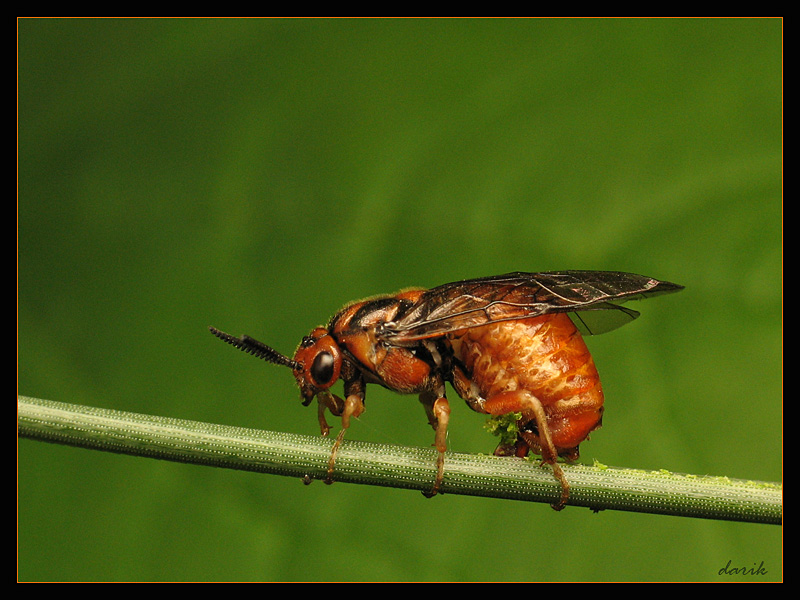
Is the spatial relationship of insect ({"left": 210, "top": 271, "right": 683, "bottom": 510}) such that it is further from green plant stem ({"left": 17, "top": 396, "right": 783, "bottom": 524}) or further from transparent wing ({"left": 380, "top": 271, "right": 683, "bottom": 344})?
green plant stem ({"left": 17, "top": 396, "right": 783, "bottom": 524})

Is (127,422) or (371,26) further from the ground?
(371,26)

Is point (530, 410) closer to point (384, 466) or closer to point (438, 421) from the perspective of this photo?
point (438, 421)

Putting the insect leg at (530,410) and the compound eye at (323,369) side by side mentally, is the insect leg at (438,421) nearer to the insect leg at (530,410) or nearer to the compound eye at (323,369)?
Result: the insect leg at (530,410)

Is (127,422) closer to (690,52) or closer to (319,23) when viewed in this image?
(319,23)

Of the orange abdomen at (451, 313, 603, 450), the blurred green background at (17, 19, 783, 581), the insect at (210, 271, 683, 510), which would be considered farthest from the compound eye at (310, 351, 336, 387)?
the orange abdomen at (451, 313, 603, 450)

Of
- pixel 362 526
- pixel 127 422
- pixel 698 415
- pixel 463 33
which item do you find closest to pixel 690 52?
pixel 463 33

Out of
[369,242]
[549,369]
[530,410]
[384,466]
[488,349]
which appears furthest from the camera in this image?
[369,242]

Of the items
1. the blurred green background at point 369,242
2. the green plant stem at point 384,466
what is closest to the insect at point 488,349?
the blurred green background at point 369,242

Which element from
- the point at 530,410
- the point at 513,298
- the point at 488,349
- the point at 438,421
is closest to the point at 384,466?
the point at 438,421
